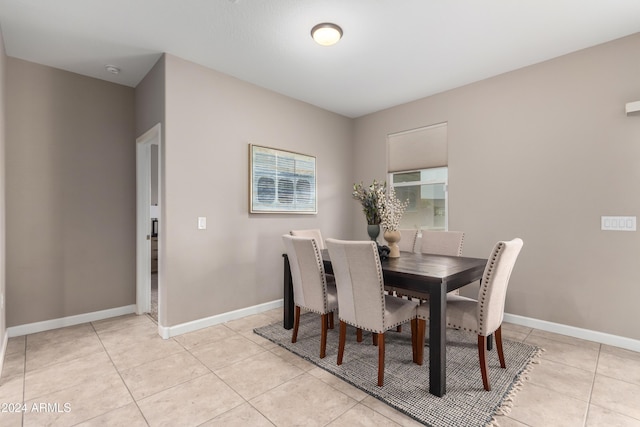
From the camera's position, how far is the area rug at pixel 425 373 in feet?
5.81

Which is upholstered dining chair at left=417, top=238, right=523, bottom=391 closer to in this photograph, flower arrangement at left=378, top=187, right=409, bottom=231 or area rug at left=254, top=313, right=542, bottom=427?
area rug at left=254, top=313, right=542, bottom=427

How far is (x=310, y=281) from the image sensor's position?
2527 mm

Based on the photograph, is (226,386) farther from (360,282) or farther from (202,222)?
(202,222)

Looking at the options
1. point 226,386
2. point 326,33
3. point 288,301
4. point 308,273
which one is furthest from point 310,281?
point 326,33

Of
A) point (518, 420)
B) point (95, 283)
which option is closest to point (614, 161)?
point (518, 420)

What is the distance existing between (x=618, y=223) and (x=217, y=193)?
3759 millimetres

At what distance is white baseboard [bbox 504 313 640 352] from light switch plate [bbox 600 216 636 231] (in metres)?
0.95

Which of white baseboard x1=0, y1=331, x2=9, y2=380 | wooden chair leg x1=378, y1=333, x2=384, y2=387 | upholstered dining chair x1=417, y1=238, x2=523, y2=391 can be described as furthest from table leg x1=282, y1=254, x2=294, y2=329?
white baseboard x1=0, y1=331, x2=9, y2=380

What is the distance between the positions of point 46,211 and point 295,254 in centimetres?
260

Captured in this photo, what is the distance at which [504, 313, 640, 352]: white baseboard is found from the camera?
8.58ft

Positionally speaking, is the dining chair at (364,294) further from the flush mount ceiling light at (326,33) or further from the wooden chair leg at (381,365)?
the flush mount ceiling light at (326,33)

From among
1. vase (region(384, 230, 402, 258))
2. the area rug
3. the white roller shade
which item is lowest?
the area rug

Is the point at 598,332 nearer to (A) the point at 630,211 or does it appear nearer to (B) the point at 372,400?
(A) the point at 630,211

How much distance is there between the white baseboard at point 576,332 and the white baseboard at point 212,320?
2.68 m
